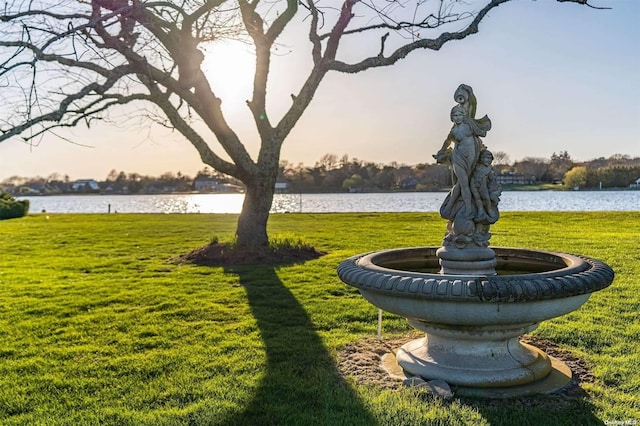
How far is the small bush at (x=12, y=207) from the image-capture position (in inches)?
1156

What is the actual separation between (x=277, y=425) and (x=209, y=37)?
898cm

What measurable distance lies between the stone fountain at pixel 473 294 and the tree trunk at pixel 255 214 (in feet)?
24.4

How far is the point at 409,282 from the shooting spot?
400cm

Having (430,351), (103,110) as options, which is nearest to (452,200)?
(430,351)

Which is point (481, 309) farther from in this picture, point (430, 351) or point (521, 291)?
point (430, 351)

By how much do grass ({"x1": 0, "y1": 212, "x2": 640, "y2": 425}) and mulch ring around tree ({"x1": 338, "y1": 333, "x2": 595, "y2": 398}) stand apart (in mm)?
106

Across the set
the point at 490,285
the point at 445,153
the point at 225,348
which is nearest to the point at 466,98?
the point at 445,153

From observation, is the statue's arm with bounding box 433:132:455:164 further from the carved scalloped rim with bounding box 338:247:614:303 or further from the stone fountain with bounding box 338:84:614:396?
the carved scalloped rim with bounding box 338:247:614:303

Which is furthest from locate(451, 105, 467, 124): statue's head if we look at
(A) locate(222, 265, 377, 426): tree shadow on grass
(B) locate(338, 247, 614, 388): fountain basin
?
(A) locate(222, 265, 377, 426): tree shadow on grass

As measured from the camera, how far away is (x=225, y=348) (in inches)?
215

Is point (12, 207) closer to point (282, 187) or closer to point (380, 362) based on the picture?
point (380, 362)

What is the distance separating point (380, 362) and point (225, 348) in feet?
5.55

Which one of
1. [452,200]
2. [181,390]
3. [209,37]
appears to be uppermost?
[209,37]

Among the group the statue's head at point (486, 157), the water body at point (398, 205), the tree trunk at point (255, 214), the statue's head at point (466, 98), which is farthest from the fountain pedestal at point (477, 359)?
the water body at point (398, 205)
